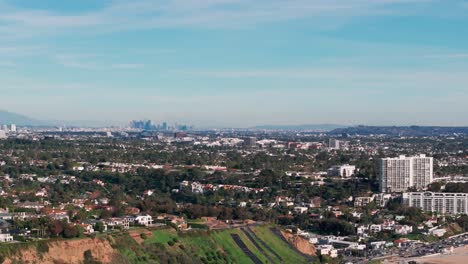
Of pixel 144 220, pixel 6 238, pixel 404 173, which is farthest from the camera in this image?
pixel 404 173

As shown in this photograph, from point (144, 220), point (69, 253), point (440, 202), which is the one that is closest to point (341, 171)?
point (440, 202)

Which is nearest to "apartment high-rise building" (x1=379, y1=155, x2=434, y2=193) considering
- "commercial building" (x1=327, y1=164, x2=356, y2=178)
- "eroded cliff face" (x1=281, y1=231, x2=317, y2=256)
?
"commercial building" (x1=327, y1=164, x2=356, y2=178)

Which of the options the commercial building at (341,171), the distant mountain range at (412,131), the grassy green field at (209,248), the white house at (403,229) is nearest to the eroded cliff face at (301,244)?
the grassy green field at (209,248)

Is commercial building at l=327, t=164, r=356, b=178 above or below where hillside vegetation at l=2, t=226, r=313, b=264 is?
above

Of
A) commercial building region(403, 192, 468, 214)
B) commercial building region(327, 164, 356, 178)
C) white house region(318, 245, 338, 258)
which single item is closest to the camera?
white house region(318, 245, 338, 258)

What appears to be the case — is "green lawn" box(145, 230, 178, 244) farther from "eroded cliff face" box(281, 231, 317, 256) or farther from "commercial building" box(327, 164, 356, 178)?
"commercial building" box(327, 164, 356, 178)

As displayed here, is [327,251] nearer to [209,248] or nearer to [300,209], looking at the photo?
[209,248]
